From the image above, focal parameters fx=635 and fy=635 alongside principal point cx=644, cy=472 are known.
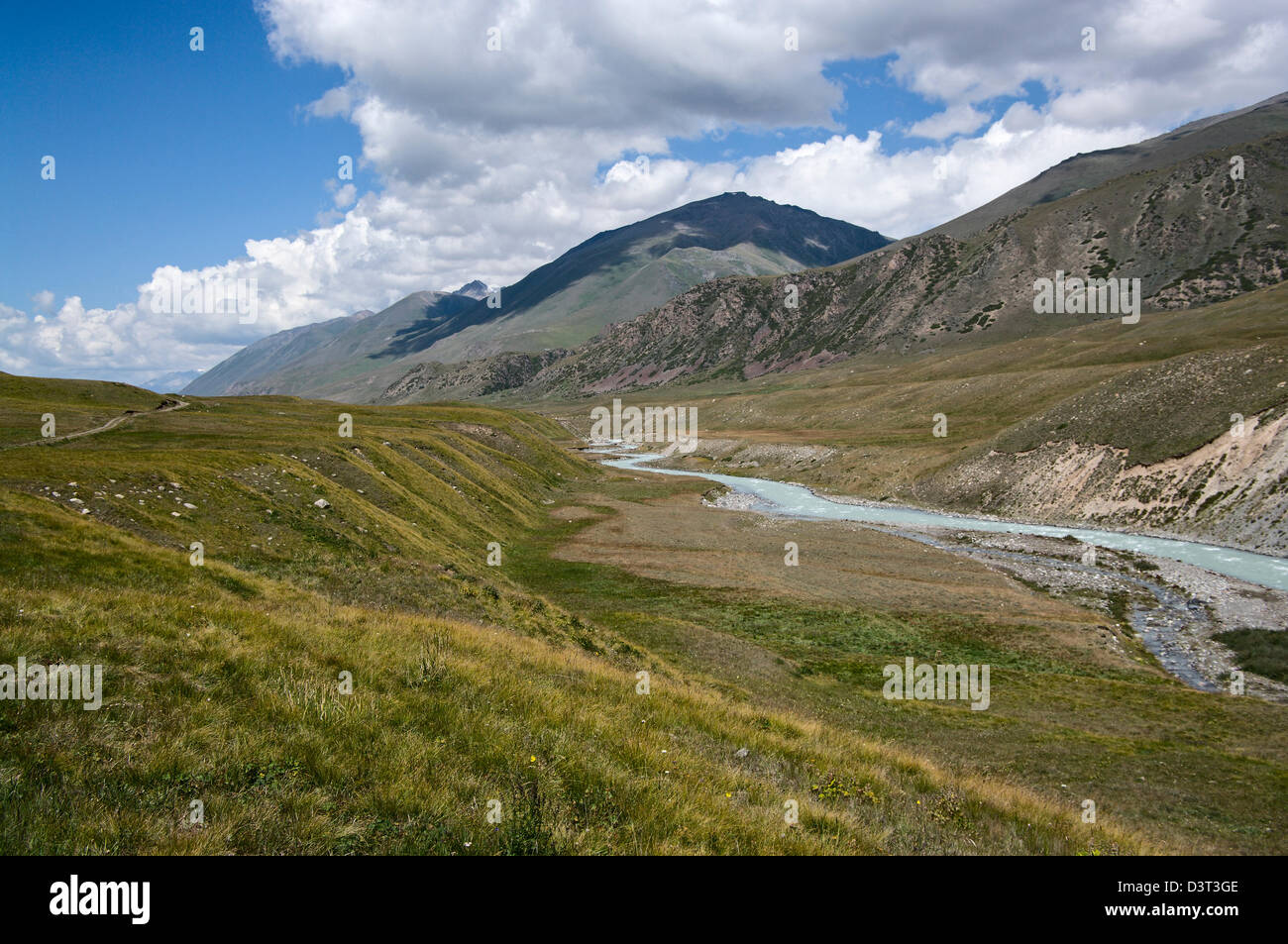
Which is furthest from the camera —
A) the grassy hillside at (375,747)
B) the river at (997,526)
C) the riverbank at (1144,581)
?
the river at (997,526)

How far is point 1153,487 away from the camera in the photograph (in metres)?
64.9

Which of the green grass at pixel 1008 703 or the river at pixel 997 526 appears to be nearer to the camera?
the green grass at pixel 1008 703

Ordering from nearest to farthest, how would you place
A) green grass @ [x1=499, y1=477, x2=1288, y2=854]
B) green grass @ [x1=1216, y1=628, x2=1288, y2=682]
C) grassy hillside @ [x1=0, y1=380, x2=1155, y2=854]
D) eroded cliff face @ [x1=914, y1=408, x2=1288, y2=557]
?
grassy hillside @ [x1=0, y1=380, x2=1155, y2=854], green grass @ [x1=499, y1=477, x2=1288, y2=854], green grass @ [x1=1216, y1=628, x2=1288, y2=682], eroded cliff face @ [x1=914, y1=408, x2=1288, y2=557]

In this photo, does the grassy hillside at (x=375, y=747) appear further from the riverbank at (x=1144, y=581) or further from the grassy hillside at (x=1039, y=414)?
the grassy hillside at (x=1039, y=414)

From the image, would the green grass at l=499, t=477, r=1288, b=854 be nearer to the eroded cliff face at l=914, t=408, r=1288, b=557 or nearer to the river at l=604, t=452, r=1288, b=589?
the river at l=604, t=452, r=1288, b=589

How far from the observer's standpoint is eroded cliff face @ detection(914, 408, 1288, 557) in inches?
2165

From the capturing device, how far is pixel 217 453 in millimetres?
38688

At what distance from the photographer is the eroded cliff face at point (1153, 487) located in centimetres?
5500

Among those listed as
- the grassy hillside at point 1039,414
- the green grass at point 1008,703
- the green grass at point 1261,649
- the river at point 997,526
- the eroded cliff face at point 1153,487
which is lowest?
the green grass at point 1261,649

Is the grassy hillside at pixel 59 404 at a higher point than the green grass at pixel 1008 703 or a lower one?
higher

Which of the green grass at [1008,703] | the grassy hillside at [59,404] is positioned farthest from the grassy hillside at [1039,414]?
the grassy hillside at [59,404]

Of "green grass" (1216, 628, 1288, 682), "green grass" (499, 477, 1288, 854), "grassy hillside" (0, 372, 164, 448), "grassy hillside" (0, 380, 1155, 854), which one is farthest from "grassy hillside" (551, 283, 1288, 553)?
"grassy hillside" (0, 372, 164, 448)
